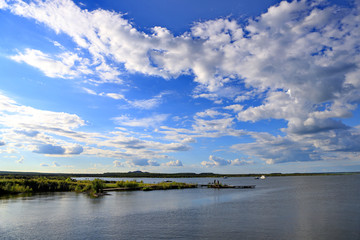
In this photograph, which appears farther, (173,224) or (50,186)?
(50,186)

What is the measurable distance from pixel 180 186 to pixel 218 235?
274ft

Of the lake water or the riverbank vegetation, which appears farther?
the riverbank vegetation

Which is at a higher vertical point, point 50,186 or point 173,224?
point 50,186

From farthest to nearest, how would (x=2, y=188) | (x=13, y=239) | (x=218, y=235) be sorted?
(x=2, y=188)
(x=218, y=235)
(x=13, y=239)

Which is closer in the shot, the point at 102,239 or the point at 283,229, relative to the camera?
the point at 102,239

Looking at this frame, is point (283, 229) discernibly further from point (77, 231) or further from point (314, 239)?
point (77, 231)

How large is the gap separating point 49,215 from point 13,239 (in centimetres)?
1345

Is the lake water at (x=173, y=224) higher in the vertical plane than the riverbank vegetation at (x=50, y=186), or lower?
lower

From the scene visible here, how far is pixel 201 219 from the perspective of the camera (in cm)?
3747

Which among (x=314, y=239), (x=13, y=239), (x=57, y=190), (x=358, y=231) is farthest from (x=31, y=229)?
(x=57, y=190)

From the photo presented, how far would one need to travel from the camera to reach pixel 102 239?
26.5 metres

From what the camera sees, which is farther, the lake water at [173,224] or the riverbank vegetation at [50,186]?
the riverbank vegetation at [50,186]

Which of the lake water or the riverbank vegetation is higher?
the riverbank vegetation

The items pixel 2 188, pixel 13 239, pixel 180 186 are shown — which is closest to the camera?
pixel 13 239
